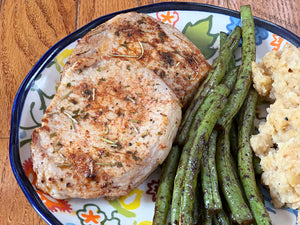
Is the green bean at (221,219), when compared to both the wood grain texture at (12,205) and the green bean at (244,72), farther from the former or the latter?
the wood grain texture at (12,205)

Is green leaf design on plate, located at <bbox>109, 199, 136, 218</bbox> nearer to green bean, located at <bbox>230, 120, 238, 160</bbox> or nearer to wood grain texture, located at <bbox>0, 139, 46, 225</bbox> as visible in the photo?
wood grain texture, located at <bbox>0, 139, 46, 225</bbox>

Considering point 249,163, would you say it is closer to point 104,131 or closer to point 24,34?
point 104,131

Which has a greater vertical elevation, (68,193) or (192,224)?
(68,193)

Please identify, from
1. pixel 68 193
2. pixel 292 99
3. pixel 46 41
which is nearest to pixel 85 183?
pixel 68 193

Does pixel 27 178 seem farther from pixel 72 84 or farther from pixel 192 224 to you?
pixel 192 224

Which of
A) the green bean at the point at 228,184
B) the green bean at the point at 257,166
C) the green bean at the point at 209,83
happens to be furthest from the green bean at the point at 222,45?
the green bean at the point at 257,166

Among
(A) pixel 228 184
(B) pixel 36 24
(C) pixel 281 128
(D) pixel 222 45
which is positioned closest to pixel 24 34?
(B) pixel 36 24

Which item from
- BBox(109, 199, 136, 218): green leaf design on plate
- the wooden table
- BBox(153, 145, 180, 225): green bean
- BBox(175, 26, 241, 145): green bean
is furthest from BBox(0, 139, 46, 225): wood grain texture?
BBox(175, 26, 241, 145): green bean
